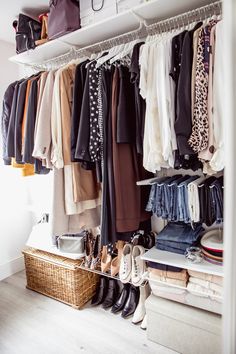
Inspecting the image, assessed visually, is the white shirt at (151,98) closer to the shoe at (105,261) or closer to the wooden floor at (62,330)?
the shoe at (105,261)

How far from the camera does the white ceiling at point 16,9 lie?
1.74 metres

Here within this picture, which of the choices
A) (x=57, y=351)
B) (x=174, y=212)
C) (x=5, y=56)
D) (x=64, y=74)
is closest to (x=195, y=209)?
(x=174, y=212)

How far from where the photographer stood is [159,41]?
1200mm

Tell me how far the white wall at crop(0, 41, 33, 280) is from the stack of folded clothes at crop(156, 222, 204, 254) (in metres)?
1.56

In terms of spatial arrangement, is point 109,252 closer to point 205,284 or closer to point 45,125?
point 205,284

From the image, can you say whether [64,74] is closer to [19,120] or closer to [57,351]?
[19,120]

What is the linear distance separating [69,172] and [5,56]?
150 centimetres

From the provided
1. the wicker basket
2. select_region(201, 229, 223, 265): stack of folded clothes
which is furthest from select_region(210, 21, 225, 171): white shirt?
the wicker basket

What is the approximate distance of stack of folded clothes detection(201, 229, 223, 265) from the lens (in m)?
1.29

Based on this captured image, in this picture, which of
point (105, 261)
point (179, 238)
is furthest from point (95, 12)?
point (105, 261)

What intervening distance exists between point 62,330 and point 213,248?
3.80ft

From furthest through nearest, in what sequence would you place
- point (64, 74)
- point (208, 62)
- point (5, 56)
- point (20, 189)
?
point (20, 189) < point (5, 56) < point (64, 74) < point (208, 62)

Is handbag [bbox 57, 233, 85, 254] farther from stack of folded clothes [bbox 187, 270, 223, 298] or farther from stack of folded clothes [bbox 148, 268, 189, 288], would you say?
stack of folded clothes [bbox 187, 270, 223, 298]

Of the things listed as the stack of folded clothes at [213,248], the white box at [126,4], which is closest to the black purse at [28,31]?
the white box at [126,4]
